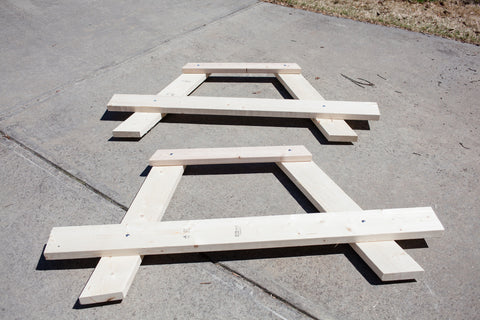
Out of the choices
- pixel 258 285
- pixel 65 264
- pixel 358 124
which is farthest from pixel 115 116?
pixel 358 124

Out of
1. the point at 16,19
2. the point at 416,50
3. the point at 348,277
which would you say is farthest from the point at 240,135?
the point at 16,19

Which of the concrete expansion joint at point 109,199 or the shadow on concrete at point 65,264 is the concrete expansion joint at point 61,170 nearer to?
the concrete expansion joint at point 109,199

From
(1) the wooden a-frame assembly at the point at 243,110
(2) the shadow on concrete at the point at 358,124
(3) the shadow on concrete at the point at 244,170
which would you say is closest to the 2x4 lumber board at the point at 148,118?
(1) the wooden a-frame assembly at the point at 243,110

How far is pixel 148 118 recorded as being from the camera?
3.01 meters

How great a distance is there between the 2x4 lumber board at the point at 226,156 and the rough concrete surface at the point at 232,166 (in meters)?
0.15

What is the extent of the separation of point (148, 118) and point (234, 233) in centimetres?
151

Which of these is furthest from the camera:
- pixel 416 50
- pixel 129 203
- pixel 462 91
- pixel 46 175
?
pixel 416 50

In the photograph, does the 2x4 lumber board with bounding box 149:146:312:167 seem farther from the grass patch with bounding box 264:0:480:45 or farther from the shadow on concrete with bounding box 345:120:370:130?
the grass patch with bounding box 264:0:480:45

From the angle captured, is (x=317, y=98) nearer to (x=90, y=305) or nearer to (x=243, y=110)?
(x=243, y=110)

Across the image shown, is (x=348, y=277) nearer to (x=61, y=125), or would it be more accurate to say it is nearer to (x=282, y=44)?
(x=61, y=125)

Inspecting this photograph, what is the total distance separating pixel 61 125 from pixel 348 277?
2.68 meters

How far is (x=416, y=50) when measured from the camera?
4.59m

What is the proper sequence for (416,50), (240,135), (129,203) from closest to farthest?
(129,203), (240,135), (416,50)

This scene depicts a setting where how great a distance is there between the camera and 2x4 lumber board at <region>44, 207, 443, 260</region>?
191 centimetres
